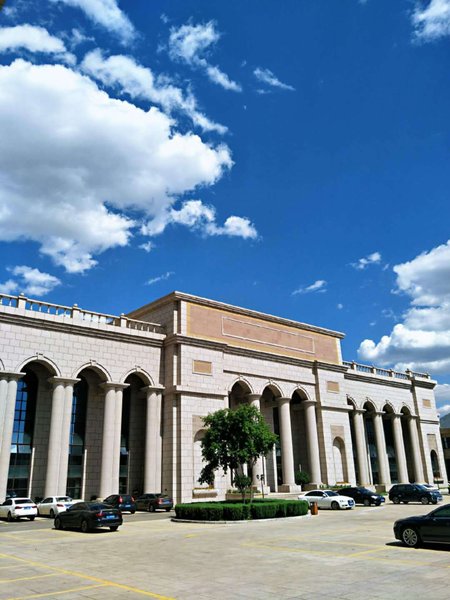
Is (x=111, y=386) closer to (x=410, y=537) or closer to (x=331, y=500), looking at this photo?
(x=331, y=500)

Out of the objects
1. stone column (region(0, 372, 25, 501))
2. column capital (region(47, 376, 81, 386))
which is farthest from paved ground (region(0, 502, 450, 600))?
column capital (region(47, 376, 81, 386))

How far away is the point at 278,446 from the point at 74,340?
2340 centimetres

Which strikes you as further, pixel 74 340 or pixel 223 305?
pixel 223 305

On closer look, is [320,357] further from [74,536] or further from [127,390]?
[74,536]

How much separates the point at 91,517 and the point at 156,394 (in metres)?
18.0

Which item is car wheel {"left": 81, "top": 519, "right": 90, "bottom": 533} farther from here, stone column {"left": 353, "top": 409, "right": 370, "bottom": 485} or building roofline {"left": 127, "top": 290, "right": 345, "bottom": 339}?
stone column {"left": 353, "top": 409, "right": 370, "bottom": 485}

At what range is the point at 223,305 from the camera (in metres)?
46.1

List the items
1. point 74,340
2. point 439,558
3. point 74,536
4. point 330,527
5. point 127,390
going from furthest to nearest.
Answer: point 127,390, point 74,340, point 330,527, point 74,536, point 439,558

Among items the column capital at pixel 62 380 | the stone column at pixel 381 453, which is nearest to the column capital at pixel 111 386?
the column capital at pixel 62 380

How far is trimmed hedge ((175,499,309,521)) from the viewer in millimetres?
27359

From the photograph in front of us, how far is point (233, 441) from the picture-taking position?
3114cm

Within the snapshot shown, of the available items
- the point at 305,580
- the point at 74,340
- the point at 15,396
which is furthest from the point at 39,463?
the point at 305,580

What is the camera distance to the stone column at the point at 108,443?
36375 mm

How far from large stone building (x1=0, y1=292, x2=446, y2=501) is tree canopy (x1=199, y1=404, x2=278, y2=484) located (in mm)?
8262
